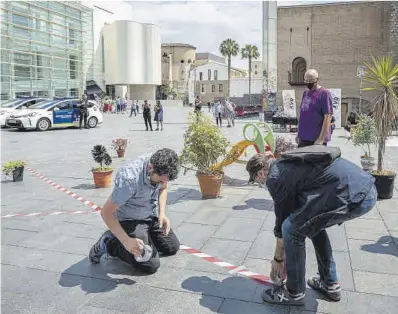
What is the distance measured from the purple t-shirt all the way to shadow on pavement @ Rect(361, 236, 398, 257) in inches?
65.1

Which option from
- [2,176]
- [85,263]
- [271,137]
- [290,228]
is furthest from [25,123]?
[290,228]

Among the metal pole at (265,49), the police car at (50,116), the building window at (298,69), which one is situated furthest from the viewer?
the building window at (298,69)

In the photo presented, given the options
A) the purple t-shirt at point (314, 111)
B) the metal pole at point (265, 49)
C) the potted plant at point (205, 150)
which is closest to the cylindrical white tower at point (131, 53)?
the metal pole at point (265, 49)

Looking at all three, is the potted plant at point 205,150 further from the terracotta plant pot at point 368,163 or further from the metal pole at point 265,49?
the metal pole at point 265,49

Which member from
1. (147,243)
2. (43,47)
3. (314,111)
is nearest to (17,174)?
(147,243)

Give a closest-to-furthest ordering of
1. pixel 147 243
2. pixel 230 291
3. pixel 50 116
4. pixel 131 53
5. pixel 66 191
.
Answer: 1. pixel 230 291
2. pixel 147 243
3. pixel 66 191
4. pixel 50 116
5. pixel 131 53

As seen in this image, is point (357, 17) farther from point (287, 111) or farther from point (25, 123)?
point (25, 123)

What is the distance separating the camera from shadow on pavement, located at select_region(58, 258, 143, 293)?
12.8ft

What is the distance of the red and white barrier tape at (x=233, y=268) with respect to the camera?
399 cm

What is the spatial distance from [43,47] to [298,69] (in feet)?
84.6

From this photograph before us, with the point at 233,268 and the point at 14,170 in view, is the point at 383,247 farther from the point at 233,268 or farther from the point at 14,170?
the point at 14,170

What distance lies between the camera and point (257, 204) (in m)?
6.78

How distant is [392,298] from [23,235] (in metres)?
4.16

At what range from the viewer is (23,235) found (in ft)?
17.6
